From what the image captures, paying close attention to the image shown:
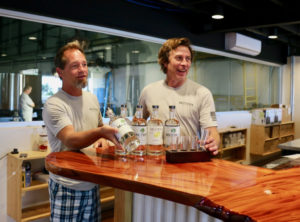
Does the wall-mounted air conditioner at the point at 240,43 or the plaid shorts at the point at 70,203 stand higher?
the wall-mounted air conditioner at the point at 240,43

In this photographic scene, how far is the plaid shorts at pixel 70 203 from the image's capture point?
63.6 inches

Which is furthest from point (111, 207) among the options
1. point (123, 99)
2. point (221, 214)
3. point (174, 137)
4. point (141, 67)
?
point (221, 214)

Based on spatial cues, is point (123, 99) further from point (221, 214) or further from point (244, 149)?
point (221, 214)

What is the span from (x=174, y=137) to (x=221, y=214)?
0.65 meters

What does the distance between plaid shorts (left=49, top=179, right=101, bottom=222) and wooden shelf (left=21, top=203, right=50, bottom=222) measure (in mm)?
1568

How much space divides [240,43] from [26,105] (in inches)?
168

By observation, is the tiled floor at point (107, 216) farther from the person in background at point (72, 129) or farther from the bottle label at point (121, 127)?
the bottle label at point (121, 127)

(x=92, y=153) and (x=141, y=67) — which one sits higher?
(x=141, y=67)

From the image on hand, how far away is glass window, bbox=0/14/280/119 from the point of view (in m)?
3.18

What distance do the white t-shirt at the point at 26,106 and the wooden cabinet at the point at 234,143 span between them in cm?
338

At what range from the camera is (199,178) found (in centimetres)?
118

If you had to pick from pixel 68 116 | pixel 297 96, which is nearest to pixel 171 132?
pixel 68 116

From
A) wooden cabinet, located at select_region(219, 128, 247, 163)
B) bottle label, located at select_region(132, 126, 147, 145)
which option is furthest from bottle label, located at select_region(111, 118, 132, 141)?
wooden cabinet, located at select_region(219, 128, 247, 163)

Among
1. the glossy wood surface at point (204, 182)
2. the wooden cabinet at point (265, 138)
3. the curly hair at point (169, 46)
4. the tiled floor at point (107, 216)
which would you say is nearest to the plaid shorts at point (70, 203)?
the glossy wood surface at point (204, 182)
